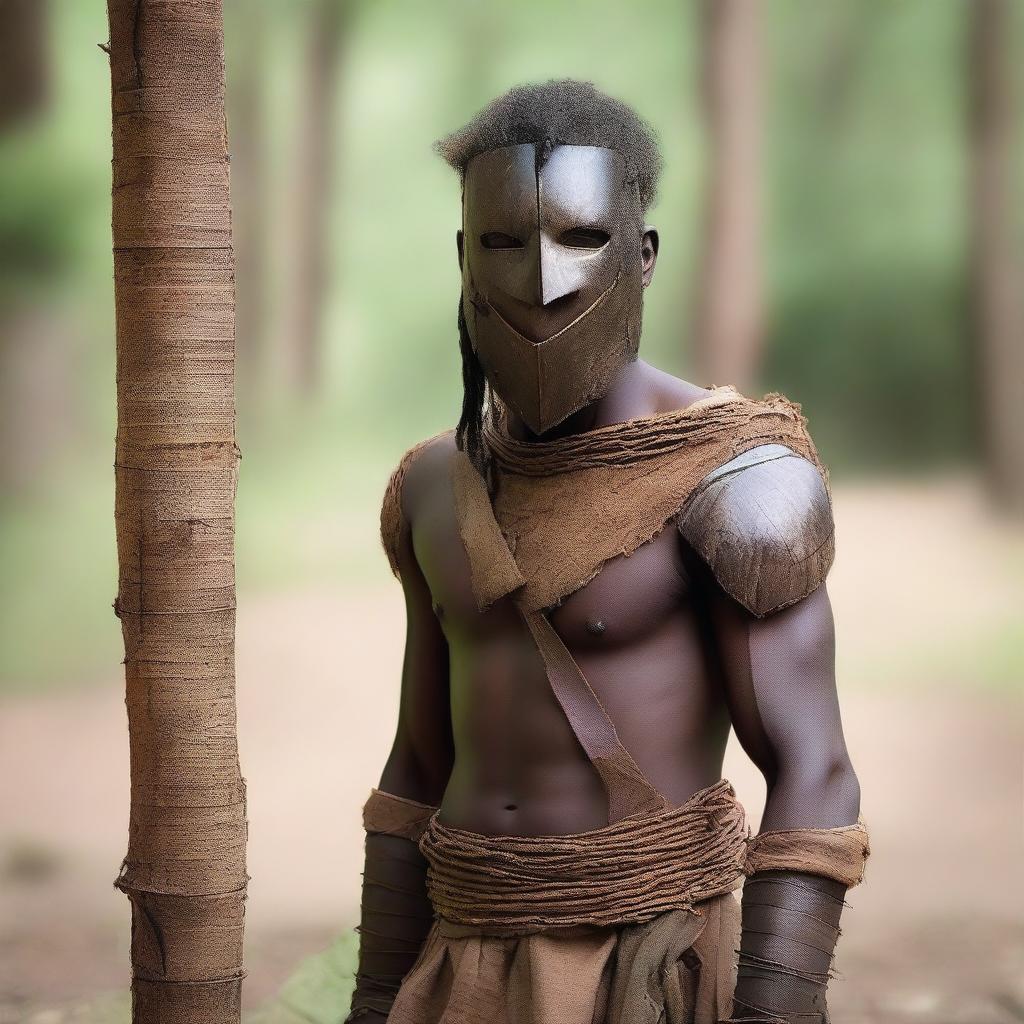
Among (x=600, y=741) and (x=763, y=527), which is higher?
(x=763, y=527)

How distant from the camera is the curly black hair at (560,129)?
1.93 meters

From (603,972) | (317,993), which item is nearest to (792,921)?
(603,972)

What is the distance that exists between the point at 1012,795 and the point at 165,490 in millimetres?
5862

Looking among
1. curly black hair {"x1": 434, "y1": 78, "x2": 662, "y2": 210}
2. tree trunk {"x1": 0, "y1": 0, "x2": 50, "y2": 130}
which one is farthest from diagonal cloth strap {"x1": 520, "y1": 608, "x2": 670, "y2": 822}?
tree trunk {"x1": 0, "y1": 0, "x2": 50, "y2": 130}

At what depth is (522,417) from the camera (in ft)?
6.49

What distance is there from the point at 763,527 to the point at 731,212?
6.05 m

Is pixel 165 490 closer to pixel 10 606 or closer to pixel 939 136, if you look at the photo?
pixel 10 606

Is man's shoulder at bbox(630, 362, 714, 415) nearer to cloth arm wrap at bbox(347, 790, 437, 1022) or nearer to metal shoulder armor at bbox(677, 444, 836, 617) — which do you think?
metal shoulder armor at bbox(677, 444, 836, 617)

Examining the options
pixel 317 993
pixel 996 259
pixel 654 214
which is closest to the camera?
pixel 317 993

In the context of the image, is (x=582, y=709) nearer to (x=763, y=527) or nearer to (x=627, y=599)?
(x=627, y=599)

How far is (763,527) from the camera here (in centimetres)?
181

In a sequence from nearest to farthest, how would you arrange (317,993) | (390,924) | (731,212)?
(390,924)
(317,993)
(731,212)

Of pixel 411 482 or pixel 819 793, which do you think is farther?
pixel 411 482

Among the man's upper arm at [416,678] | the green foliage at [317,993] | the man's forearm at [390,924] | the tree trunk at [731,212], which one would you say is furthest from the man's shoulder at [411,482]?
the tree trunk at [731,212]
